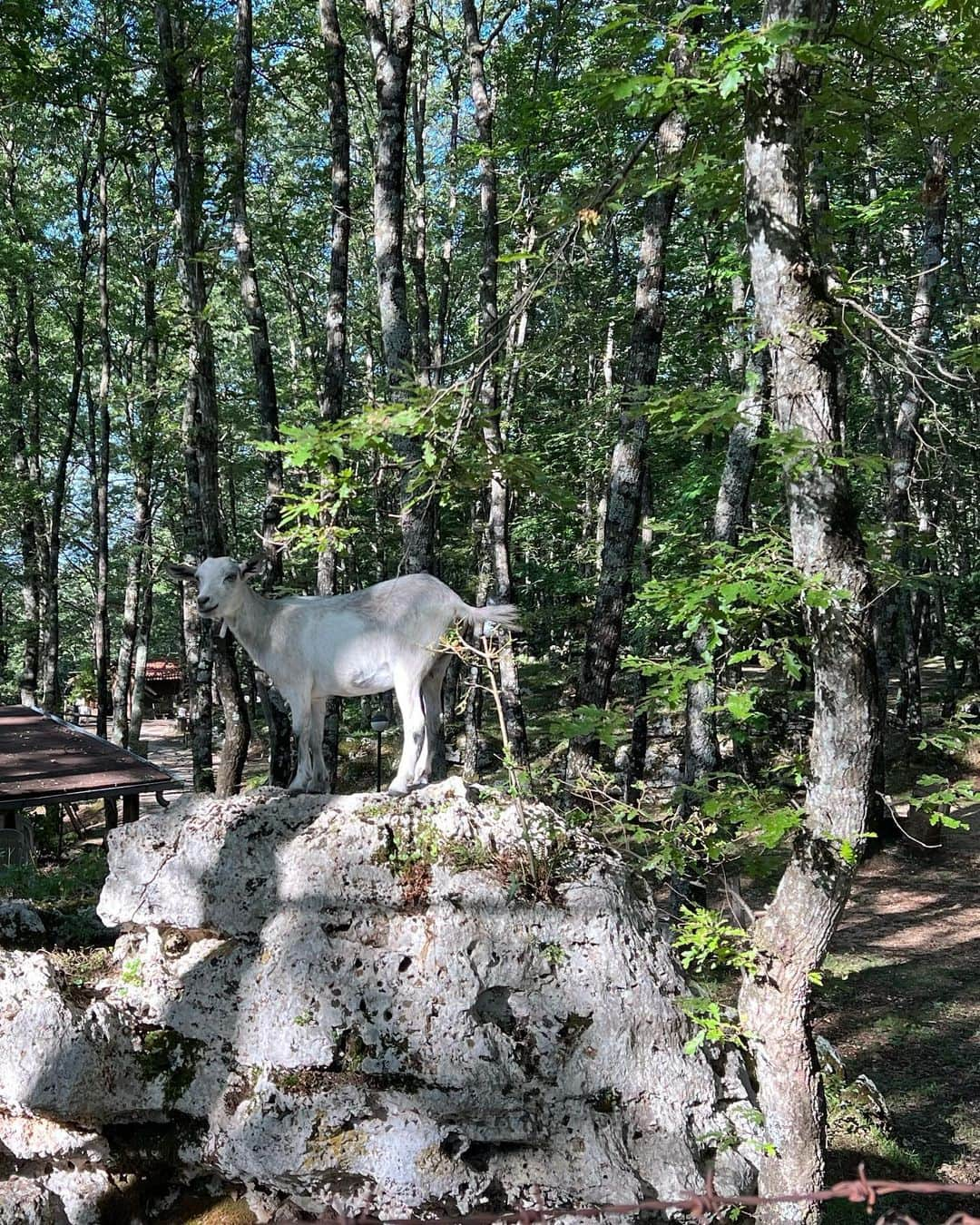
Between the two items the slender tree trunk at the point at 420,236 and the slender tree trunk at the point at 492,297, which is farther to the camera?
the slender tree trunk at the point at 420,236

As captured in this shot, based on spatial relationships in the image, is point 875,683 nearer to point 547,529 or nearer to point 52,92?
point 52,92

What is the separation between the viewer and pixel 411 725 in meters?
5.75

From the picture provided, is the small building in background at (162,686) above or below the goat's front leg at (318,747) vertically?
below

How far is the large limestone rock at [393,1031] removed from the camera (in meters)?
4.52

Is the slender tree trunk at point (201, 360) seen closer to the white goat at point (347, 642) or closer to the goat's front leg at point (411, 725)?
the white goat at point (347, 642)

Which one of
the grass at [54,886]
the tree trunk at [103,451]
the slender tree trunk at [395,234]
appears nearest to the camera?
the slender tree trunk at [395,234]

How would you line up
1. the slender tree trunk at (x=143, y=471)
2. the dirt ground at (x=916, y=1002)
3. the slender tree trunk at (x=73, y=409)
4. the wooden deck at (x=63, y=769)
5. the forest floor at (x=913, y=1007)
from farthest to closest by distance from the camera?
1. the slender tree trunk at (x=73, y=409)
2. the slender tree trunk at (x=143, y=471)
3. the wooden deck at (x=63, y=769)
4. the dirt ground at (x=916, y=1002)
5. the forest floor at (x=913, y=1007)

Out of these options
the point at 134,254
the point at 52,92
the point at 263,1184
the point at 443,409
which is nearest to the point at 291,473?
the point at 52,92

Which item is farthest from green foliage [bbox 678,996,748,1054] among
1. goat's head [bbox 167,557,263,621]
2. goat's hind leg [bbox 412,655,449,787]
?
goat's head [bbox 167,557,263,621]

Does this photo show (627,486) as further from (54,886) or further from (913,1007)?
(54,886)

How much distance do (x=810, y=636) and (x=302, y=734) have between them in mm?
3310

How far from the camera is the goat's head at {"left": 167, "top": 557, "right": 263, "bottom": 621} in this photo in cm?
575

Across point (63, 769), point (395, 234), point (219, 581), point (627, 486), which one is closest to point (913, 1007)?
point (627, 486)

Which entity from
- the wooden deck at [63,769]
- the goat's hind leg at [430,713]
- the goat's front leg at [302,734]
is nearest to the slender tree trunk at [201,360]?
the wooden deck at [63,769]
